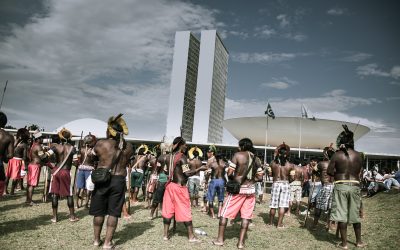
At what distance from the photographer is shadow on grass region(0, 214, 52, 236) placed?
6538mm

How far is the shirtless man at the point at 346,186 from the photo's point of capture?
251 inches

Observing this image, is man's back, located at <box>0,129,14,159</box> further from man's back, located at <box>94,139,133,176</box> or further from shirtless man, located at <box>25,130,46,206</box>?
shirtless man, located at <box>25,130,46,206</box>

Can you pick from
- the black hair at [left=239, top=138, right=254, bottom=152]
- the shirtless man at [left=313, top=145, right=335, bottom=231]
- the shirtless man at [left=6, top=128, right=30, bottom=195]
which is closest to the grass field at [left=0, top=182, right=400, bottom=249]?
the shirtless man at [left=313, top=145, right=335, bottom=231]

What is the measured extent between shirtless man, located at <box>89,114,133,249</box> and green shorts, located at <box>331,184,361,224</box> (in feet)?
15.1

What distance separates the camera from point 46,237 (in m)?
6.13

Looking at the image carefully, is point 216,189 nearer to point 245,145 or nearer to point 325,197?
point 325,197

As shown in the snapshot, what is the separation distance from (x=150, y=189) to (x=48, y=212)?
3.35m

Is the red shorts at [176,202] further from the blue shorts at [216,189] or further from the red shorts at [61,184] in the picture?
the blue shorts at [216,189]

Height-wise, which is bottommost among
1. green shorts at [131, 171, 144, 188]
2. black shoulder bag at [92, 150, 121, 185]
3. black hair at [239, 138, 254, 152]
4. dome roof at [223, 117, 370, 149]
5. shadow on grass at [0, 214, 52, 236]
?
shadow on grass at [0, 214, 52, 236]

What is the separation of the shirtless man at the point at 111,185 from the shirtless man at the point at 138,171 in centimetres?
602

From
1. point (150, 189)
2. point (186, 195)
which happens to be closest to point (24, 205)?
point (150, 189)

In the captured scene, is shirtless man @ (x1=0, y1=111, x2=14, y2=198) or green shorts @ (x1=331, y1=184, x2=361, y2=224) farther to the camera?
green shorts @ (x1=331, y1=184, x2=361, y2=224)

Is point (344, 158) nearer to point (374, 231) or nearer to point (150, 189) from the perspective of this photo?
point (374, 231)

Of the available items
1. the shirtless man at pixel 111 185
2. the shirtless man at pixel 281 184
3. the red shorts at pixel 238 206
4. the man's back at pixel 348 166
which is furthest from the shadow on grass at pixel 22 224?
the man's back at pixel 348 166
